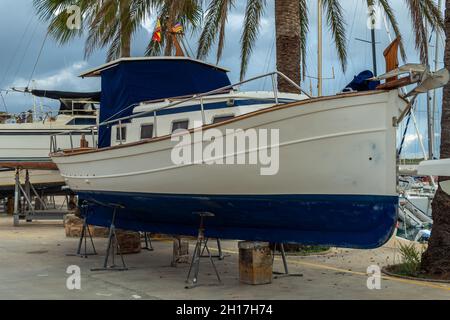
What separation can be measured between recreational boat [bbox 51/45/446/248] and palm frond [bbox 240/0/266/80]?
24.4ft

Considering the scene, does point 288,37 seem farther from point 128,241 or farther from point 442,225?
point 128,241

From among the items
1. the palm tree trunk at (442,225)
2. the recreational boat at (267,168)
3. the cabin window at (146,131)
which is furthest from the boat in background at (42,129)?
the palm tree trunk at (442,225)

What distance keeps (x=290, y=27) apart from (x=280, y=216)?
236 inches

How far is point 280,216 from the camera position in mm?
7992

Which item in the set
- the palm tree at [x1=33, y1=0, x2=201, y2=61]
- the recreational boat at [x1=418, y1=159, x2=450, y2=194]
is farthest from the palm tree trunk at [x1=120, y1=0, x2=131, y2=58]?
the recreational boat at [x1=418, y1=159, x2=450, y2=194]

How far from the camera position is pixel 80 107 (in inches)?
907

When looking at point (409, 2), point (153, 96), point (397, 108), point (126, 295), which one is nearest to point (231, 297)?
point (126, 295)

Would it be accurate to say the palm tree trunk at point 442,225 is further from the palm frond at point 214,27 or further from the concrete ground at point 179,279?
the palm frond at point 214,27

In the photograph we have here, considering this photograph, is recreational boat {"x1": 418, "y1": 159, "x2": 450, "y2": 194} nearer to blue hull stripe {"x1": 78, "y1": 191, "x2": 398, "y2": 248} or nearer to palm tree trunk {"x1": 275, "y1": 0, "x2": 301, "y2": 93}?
blue hull stripe {"x1": 78, "y1": 191, "x2": 398, "y2": 248}

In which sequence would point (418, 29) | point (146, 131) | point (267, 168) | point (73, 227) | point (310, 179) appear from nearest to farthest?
point (310, 179) < point (267, 168) < point (146, 131) < point (418, 29) < point (73, 227)

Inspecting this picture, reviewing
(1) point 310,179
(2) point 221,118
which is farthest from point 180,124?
(1) point 310,179

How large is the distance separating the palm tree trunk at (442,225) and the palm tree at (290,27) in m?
3.82

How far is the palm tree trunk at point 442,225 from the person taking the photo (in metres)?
9.14
